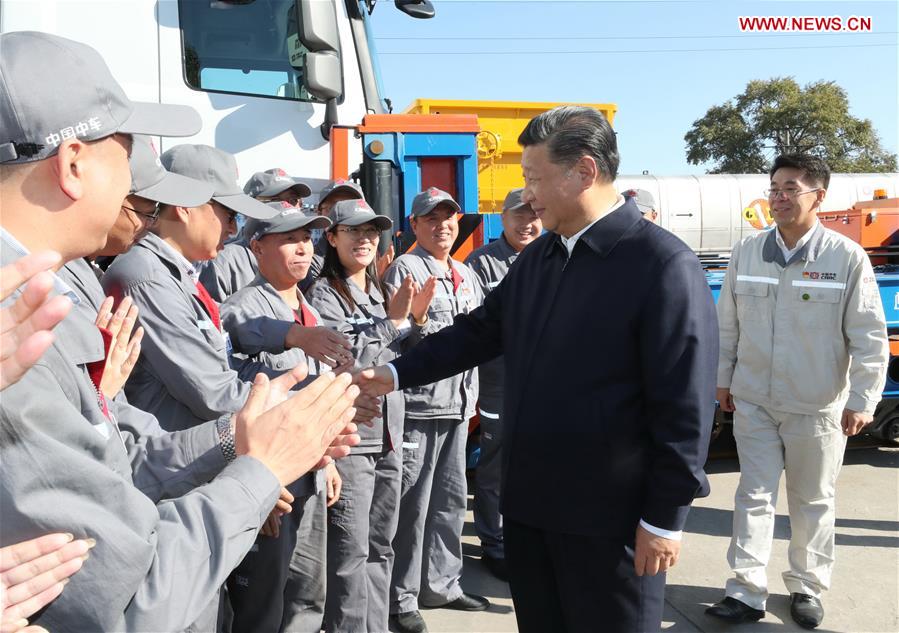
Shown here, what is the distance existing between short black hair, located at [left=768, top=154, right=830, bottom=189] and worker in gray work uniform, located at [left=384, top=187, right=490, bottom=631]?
172 centimetres

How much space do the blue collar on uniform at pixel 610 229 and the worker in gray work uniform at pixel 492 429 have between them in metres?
2.04

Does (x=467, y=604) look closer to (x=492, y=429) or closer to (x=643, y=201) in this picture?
(x=492, y=429)

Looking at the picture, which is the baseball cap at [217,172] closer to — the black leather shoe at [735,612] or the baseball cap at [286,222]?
the baseball cap at [286,222]

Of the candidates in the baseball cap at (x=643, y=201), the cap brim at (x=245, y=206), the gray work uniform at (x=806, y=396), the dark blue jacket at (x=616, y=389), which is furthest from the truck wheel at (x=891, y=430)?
the cap brim at (x=245, y=206)

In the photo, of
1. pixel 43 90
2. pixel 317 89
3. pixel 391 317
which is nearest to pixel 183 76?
pixel 317 89

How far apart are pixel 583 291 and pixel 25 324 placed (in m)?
1.55

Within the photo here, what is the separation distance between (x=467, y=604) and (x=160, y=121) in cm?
298

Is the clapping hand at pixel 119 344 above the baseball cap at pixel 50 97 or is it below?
below

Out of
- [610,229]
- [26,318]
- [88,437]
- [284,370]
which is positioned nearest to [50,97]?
[26,318]

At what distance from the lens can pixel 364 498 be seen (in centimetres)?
302

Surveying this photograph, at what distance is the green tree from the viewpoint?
28266mm

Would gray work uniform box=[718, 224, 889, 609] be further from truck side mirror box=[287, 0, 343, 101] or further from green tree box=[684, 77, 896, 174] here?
green tree box=[684, 77, 896, 174]

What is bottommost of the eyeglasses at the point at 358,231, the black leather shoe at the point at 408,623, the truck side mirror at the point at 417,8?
the black leather shoe at the point at 408,623

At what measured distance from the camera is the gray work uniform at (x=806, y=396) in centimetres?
355
